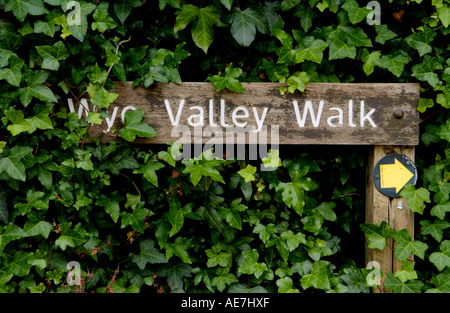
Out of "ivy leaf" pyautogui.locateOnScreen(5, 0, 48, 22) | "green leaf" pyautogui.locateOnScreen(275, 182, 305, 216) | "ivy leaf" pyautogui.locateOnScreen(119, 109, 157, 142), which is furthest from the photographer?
"green leaf" pyautogui.locateOnScreen(275, 182, 305, 216)

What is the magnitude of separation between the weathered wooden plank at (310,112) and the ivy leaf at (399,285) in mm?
602

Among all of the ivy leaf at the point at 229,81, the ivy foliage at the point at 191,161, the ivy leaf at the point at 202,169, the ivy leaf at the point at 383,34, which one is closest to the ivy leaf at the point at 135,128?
the ivy foliage at the point at 191,161

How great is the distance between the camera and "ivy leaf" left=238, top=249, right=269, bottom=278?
1767 mm

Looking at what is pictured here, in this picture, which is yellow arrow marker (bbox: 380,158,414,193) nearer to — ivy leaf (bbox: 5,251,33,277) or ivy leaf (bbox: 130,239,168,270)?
ivy leaf (bbox: 130,239,168,270)

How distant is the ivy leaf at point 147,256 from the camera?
175cm

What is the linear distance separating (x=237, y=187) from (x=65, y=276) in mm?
872

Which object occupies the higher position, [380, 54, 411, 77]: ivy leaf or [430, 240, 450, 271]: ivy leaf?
[380, 54, 411, 77]: ivy leaf

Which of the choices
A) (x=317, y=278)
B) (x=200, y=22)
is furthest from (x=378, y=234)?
(x=200, y=22)

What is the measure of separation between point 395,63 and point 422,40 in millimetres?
160

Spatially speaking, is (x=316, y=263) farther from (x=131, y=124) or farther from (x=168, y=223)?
(x=131, y=124)

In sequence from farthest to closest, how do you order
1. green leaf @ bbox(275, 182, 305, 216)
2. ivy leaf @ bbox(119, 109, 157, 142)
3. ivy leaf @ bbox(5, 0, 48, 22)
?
green leaf @ bbox(275, 182, 305, 216) → ivy leaf @ bbox(119, 109, 157, 142) → ivy leaf @ bbox(5, 0, 48, 22)

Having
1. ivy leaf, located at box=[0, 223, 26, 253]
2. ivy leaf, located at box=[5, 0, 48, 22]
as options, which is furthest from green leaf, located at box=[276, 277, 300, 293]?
ivy leaf, located at box=[5, 0, 48, 22]

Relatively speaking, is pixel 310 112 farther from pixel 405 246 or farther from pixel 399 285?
pixel 399 285

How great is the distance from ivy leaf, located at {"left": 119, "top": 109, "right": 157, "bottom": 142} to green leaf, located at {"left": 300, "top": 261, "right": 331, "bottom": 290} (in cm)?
94
